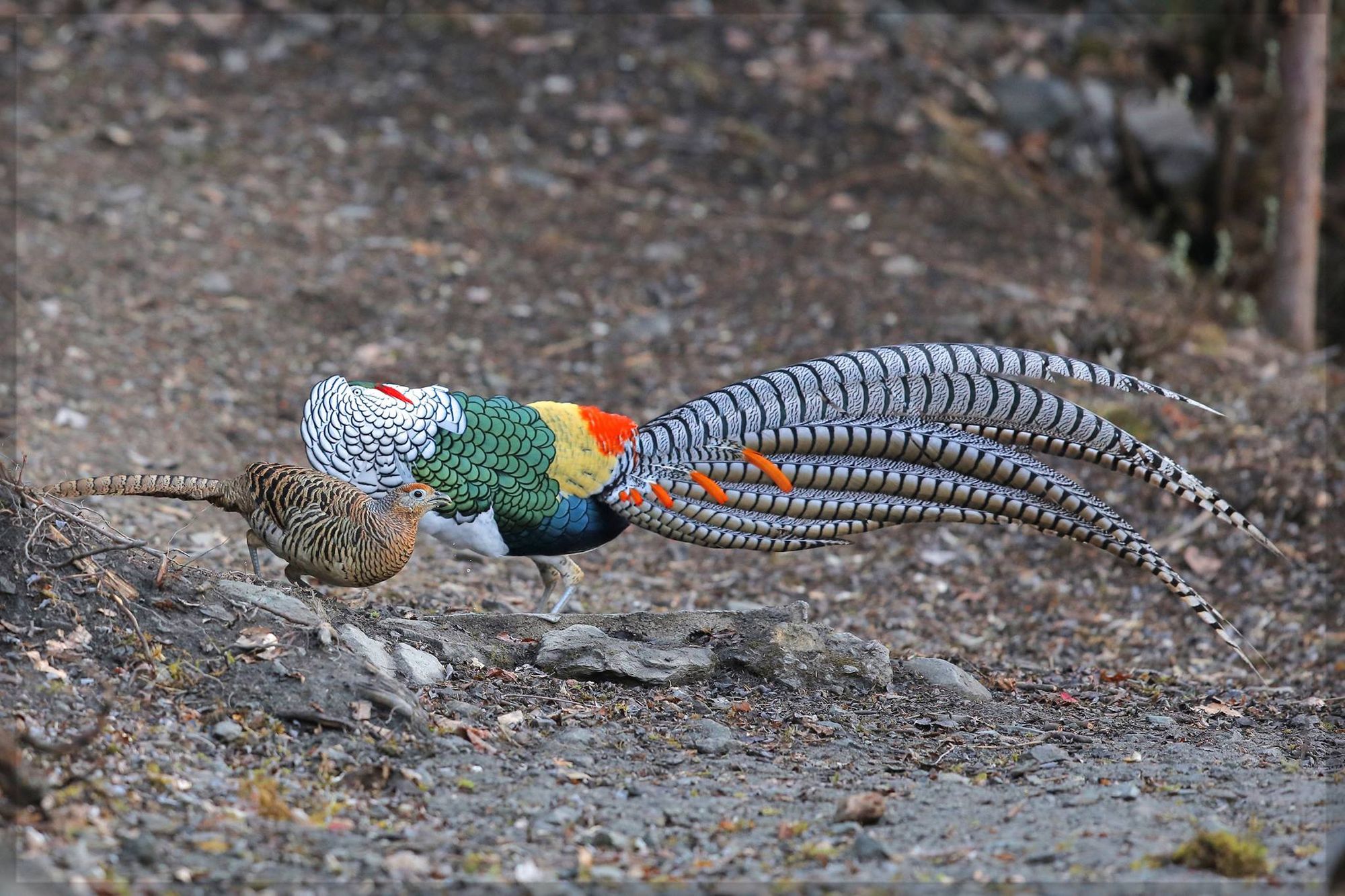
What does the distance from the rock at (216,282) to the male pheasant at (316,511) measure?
14.5 feet

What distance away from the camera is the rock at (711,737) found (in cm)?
439

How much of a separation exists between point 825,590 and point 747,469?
6.89 feet

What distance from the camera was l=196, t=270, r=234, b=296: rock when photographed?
9.17 m

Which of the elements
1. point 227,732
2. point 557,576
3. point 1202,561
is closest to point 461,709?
point 227,732

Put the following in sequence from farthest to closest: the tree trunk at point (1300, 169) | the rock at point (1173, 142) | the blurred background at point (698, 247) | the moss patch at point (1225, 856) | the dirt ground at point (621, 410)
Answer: the rock at point (1173, 142)
the tree trunk at point (1300, 169)
the blurred background at point (698, 247)
the dirt ground at point (621, 410)
the moss patch at point (1225, 856)

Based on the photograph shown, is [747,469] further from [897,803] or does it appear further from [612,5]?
[612,5]

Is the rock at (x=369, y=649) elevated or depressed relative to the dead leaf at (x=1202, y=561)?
elevated

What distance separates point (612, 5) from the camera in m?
12.1

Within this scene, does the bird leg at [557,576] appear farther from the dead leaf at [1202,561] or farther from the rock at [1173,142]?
the rock at [1173,142]

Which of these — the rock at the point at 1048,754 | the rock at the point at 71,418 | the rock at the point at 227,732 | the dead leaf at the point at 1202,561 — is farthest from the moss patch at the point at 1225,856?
the rock at the point at 71,418

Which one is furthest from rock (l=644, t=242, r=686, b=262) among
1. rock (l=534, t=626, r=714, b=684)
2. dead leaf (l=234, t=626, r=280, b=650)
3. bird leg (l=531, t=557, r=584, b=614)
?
dead leaf (l=234, t=626, r=280, b=650)

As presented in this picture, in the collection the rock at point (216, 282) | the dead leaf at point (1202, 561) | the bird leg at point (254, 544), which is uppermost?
the bird leg at point (254, 544)

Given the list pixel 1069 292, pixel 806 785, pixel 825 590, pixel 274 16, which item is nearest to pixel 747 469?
pixel 806 785

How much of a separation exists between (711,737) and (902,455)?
1212 mm
